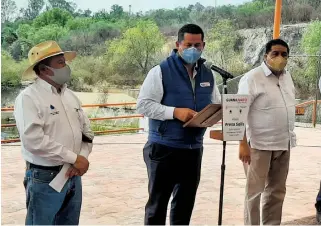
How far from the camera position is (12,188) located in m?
5.97

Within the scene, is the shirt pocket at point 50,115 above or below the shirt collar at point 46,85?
below

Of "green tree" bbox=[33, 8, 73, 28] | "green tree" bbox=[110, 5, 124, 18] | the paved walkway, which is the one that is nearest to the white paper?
the paved walkway

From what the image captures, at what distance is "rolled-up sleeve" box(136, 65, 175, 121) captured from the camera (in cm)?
305

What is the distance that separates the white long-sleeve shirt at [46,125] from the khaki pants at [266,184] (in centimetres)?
137

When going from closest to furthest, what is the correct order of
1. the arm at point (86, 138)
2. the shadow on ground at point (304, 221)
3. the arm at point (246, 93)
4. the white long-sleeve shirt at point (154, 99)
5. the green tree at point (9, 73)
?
the arm at point (86, 138) < the white long-sleeve shirt at point (154, 99) < the arm at point (246, 93) < the shadow on ground at point (304, 221) < the green tree at point (9, 73)

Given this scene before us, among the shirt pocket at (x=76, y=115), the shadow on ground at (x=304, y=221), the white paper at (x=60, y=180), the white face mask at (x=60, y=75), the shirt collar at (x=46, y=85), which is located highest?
the white face mask at (x=60, y=75)

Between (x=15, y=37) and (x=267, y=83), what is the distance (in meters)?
16.3

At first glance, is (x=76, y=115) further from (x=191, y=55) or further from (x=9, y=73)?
(x=9, y=73)

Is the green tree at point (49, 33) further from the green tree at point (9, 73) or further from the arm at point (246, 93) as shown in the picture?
the arm at point (246, 93)

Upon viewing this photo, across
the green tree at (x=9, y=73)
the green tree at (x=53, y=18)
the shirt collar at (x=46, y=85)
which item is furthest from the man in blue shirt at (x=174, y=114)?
the green tree at (x=53, y=18)

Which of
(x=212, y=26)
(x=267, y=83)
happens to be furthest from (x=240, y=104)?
(x=212, y=26)

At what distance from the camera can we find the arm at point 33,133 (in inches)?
100

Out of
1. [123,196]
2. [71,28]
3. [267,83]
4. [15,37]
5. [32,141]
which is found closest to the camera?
[32,141]

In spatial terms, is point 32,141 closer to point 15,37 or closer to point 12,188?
point 12,188
